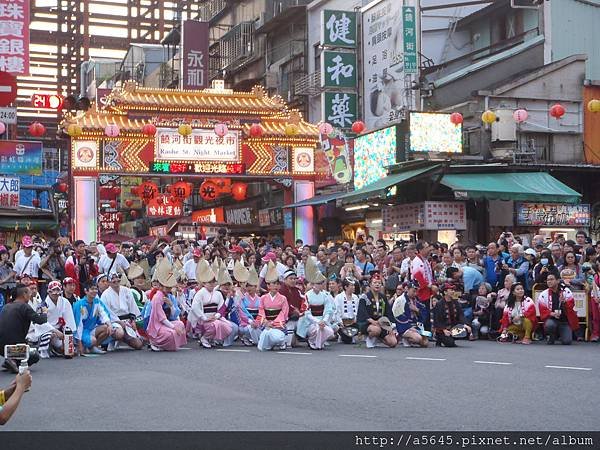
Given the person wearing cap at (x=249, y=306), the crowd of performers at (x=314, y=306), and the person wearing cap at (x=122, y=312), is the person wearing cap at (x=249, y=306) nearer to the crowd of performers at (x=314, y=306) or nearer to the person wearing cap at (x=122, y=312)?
the crowd of performers at (x=314, y=306)

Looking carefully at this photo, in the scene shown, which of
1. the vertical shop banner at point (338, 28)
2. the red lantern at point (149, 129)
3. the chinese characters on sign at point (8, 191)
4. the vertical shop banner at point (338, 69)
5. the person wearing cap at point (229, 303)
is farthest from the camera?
the chinese characters on sign at point (8, 191)

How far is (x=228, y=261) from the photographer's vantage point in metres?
19.6

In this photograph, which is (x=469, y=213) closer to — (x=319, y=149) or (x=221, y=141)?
(x=319, y=149)

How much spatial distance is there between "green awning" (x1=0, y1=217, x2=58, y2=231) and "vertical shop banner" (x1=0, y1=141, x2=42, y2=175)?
3.58m

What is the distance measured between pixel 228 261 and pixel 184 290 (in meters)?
2.52

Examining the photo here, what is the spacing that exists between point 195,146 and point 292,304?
13597mm

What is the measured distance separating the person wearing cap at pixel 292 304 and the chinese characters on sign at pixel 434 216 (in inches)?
344

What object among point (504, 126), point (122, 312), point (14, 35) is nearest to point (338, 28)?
point (504, 126)

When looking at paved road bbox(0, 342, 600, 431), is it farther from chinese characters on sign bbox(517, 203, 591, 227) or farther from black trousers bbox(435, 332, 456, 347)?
chinese characters on sign bbox(517, 203, 591, 227)

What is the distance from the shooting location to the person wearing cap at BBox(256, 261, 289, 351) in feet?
49.5

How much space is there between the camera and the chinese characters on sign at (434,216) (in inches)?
938

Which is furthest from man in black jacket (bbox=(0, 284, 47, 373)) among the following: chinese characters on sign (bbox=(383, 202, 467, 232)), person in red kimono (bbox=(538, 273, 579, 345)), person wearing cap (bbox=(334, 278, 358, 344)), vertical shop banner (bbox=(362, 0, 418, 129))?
vertical shop banner (bbox=(362, 0, 418, 129))

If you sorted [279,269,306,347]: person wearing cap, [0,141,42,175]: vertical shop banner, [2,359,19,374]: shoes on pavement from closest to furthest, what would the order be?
[2,359,19,374]: shoes on pavement < [279,269,306,347]: person wearing cap < [0,141,42,175]: vertical shop banner

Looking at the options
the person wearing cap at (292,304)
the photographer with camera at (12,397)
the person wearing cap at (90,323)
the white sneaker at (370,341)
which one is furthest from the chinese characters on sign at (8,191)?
the photographer with camera at (12,397)
